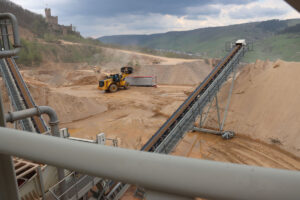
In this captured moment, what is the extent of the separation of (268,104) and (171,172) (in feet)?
40.4

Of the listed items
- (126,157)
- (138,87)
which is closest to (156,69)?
(138,87)

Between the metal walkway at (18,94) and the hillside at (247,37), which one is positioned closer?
the metal walkway at (18,94)

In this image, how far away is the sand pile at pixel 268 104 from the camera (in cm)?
1022

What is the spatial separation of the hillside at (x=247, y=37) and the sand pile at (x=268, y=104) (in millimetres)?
31564

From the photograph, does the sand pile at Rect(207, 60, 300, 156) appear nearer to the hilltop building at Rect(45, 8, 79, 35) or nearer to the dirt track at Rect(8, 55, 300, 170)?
the dirt track at Rect(8, 55, 300, 170)

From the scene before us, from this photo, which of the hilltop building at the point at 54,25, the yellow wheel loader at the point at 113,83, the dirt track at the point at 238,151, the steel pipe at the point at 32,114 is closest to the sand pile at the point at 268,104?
the dirt track at the point at 238,151

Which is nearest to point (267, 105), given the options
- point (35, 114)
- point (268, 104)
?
point (268, 104)

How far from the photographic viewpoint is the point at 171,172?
68 cm

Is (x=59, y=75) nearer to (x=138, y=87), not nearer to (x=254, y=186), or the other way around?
(x=138, y=87)

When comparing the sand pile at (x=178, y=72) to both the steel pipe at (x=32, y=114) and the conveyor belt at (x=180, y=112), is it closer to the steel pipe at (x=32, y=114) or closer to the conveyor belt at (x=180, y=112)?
the conveyor belt at (x=180, y=112)

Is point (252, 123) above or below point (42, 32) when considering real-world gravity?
below

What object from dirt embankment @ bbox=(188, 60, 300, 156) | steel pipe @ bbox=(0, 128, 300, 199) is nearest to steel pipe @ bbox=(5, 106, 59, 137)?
steel pipe @ bbox=(0, 128, 300, 199)

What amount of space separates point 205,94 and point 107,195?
221 inches

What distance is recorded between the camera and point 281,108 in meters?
11.0
